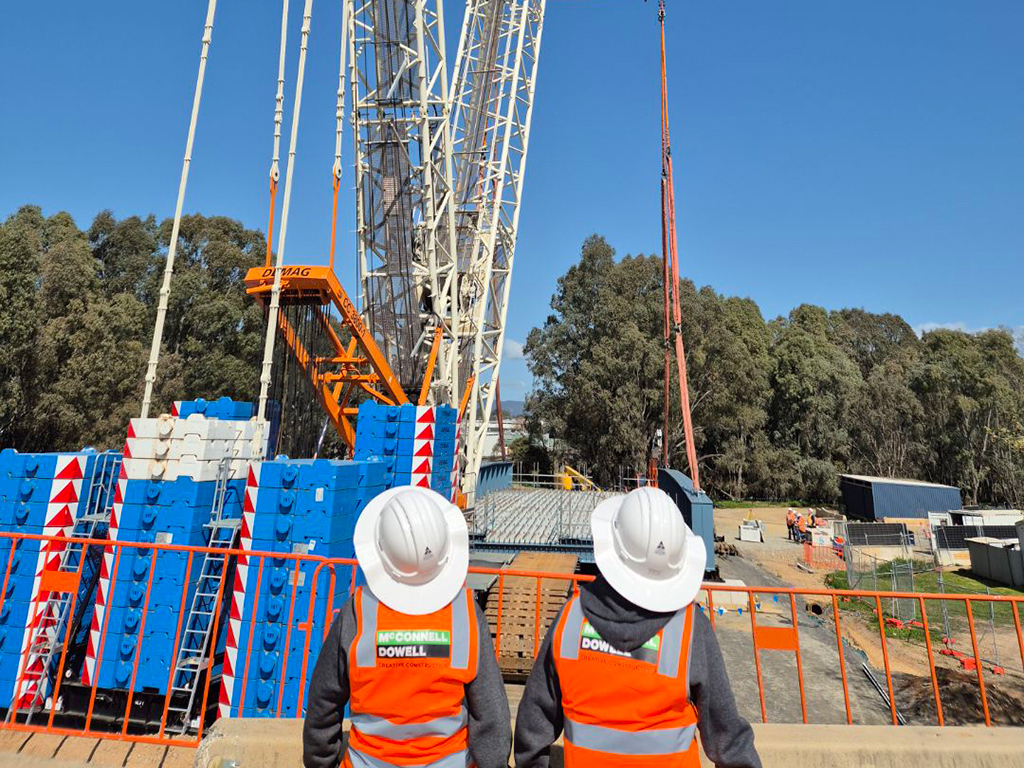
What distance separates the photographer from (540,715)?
1975 mm

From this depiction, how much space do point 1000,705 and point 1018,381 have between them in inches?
1315

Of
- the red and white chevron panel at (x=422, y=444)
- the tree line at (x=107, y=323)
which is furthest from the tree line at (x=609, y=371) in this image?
the red and white chevron panel at (x=422, y=444)

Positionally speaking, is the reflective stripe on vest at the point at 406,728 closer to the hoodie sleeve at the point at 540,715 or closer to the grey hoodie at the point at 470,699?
the grey hoodie at the point at 470,699

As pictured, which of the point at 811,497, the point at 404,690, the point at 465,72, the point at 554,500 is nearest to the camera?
the point at 404,690

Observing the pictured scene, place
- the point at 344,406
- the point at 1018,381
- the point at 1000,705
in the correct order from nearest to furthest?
the point at 1000,705
the point at 344,406
the point at 1018,381

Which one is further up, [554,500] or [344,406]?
[344,406]

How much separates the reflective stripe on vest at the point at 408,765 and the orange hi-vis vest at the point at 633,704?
367 mm

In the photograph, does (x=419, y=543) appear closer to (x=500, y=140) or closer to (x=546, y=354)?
(x=500, y=140)

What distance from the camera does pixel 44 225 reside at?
75.1 feet

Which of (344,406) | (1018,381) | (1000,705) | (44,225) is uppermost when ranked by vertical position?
(44,225)

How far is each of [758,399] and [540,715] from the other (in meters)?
36.5

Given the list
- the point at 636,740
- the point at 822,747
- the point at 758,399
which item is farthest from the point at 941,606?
the point at 758,399

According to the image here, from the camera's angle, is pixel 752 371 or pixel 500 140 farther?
pixel 752 371

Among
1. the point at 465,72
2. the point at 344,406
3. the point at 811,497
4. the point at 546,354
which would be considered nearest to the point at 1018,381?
the point at 811,497
